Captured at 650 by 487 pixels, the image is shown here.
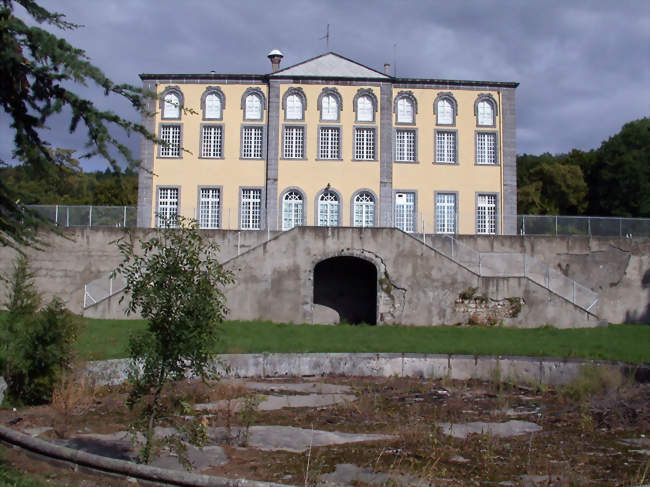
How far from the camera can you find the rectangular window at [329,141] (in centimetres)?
3288

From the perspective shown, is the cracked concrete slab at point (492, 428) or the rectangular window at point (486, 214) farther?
the rectangular window at point (486, 214)

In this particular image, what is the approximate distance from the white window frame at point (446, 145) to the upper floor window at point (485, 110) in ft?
5.30

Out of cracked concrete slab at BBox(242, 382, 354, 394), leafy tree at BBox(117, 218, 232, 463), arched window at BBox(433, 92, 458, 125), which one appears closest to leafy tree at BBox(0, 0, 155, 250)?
leafy tree at BBox(117, 218, 232, 463)

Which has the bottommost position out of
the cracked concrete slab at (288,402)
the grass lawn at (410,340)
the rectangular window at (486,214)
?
the cracked concrete slab at (288,402)

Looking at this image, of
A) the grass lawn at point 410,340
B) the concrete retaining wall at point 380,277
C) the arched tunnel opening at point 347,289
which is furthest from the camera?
the arched tunnel opening at point 347,289

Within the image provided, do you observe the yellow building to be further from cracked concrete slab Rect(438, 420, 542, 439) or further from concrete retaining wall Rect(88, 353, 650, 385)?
cracked concrete slab Rect(438, 420, 542, 439)

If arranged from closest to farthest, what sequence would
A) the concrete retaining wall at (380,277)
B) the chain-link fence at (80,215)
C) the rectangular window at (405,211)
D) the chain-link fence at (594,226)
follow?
the concrete retaining wall at (380,277) → the chain-link fence at (80,215) → the chain-link fence at (594,226) → the rectangular window at (405,211)

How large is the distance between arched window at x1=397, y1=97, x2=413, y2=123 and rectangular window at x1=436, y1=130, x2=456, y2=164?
1.74 metres

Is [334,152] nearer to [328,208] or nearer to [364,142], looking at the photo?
[364,142]

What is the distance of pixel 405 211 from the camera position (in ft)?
107

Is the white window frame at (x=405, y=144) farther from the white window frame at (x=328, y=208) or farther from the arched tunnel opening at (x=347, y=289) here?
the arched tunnel opening at (x=347, y=289)

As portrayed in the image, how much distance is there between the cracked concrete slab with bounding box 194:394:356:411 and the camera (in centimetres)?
1166

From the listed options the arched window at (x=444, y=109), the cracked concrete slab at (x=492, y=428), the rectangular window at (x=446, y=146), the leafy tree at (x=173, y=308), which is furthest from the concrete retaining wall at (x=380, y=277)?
the leafy tree at (x=173, y=308)

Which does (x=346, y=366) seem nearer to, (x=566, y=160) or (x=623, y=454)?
(x=623, y=454)
